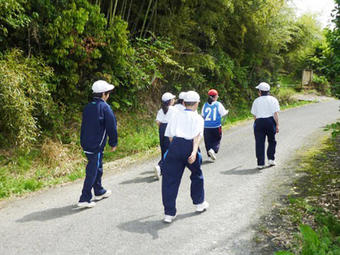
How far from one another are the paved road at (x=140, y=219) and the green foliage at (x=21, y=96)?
1.52 metres

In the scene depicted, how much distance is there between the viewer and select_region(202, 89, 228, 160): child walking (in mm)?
7469

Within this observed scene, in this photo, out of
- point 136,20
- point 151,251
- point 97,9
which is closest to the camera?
point 151,251

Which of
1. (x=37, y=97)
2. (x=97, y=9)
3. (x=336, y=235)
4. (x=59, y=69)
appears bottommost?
(x=336, y=235)

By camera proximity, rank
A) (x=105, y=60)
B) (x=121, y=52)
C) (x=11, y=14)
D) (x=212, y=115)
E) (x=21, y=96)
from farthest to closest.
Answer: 1. (x=105, y=60)
2. (x=121, y=52)
3. (x=212, y=115)
4. (x=11, y=14)
5. (x=21, y=96)

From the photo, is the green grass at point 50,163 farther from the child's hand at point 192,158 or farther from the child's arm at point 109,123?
the child's hand at point 192,158

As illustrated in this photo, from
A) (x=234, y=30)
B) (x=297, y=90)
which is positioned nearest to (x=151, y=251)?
(x=234, y=30)

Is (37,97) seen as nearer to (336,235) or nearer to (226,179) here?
(226,179)

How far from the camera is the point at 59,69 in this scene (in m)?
8.40

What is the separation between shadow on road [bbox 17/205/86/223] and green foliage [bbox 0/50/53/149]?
1.97 meters

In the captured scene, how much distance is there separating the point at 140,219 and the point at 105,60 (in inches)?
230

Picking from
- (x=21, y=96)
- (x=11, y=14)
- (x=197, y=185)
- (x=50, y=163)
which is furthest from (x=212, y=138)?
(x=11, y=14)

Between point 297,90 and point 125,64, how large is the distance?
1945cm

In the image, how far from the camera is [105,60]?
9359 mm

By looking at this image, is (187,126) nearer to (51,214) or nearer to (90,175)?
(90,175)
